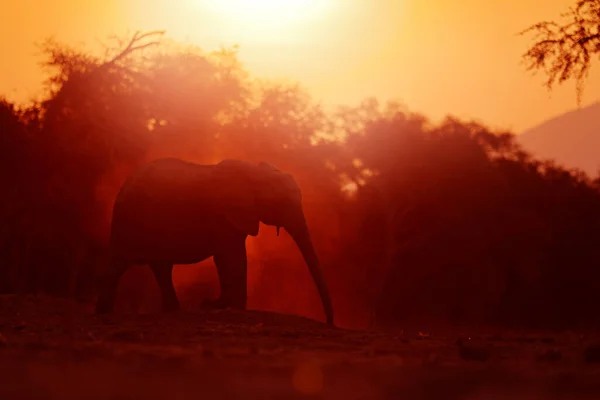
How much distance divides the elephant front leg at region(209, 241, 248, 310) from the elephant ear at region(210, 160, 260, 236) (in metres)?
0.46

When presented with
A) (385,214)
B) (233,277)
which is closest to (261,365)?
(233,277)

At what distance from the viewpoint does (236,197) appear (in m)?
18.0

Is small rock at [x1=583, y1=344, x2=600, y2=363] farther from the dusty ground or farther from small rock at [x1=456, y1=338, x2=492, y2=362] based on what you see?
small rock at [x1=456, y1=338, x2=492, y2=362]

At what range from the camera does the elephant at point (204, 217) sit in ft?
59.1

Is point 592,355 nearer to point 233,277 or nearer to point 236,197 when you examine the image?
point 233,277

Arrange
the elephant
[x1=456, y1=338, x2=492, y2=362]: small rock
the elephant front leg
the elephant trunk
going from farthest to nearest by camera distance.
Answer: the elephant, the elephant front leg, the elephant trunk, [x1=456, y1=338, x2=492, y2=362]: small rock

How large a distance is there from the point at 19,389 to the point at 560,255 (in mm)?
32698

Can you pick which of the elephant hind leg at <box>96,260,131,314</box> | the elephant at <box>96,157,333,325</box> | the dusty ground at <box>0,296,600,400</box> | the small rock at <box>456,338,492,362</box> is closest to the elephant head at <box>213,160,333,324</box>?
the elephant at <box>96,157,333,325</box>

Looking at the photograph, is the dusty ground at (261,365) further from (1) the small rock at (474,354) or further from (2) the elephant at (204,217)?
(2) the elephant at (204,217)

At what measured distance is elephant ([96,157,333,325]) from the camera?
1802 cm

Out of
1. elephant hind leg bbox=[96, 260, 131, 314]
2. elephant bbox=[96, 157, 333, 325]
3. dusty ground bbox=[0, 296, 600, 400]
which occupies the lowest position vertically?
dusty ground bbox=[0, 296, 600, 400]

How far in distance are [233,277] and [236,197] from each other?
4.90 ft

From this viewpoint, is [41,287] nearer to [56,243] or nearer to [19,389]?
[56,243]

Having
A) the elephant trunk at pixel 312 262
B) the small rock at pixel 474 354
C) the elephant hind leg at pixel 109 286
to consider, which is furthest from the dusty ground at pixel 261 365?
the elephant hind leg at pixel 109 286
